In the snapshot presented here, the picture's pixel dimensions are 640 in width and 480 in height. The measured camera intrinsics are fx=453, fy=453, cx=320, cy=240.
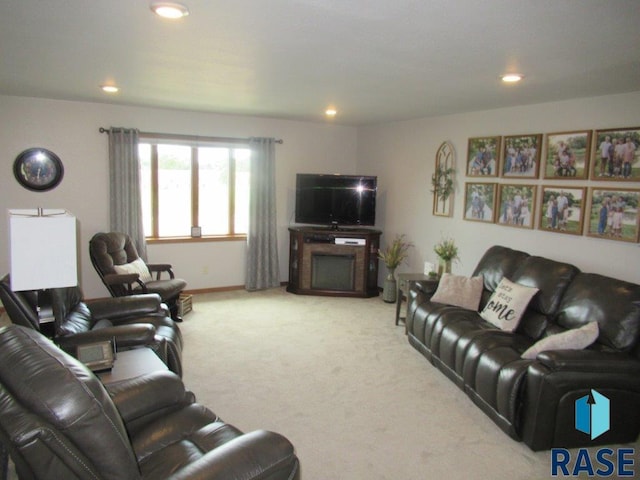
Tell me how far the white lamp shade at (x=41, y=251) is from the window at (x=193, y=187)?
3.32 meters

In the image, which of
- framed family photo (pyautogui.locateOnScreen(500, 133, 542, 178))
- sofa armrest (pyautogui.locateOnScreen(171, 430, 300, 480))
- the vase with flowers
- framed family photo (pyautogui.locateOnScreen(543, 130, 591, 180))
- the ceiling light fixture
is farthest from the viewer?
the vase with flowers

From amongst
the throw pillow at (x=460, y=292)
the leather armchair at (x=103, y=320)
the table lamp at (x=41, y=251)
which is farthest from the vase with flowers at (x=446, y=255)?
the table lamp at (x=41, y=251)

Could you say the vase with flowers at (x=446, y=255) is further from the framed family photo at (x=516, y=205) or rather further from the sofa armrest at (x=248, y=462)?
the sofa armrest at (x=248, y=462)

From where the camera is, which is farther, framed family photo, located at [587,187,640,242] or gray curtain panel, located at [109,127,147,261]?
gray curtain panel, located at [109,127,147,261]

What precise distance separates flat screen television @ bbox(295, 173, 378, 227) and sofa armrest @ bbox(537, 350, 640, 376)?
3782mm

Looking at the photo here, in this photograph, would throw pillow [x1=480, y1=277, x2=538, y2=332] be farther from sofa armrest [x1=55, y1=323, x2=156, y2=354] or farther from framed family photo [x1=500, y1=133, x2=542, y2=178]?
sofa armrest [x1=55, y1=323, x2=156, y2=354]

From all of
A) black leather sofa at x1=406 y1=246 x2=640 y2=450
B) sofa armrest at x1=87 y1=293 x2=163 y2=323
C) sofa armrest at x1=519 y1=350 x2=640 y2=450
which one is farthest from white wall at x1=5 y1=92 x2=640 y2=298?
sofa armrest at x1=87 y1=293 x2=163 y2=323

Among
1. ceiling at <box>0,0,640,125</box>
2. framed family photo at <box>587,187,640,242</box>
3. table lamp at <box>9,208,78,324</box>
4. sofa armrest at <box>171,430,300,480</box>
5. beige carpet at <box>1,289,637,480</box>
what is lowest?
beige carpet at <box>1,289,637,480</box>

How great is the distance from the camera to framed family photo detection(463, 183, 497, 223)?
4.72m

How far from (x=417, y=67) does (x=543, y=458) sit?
2.54 meters

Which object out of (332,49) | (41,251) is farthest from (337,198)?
(41,251)

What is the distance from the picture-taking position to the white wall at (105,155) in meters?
4.95

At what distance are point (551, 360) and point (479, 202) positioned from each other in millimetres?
2503

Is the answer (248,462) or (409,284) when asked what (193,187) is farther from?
(248,462)
